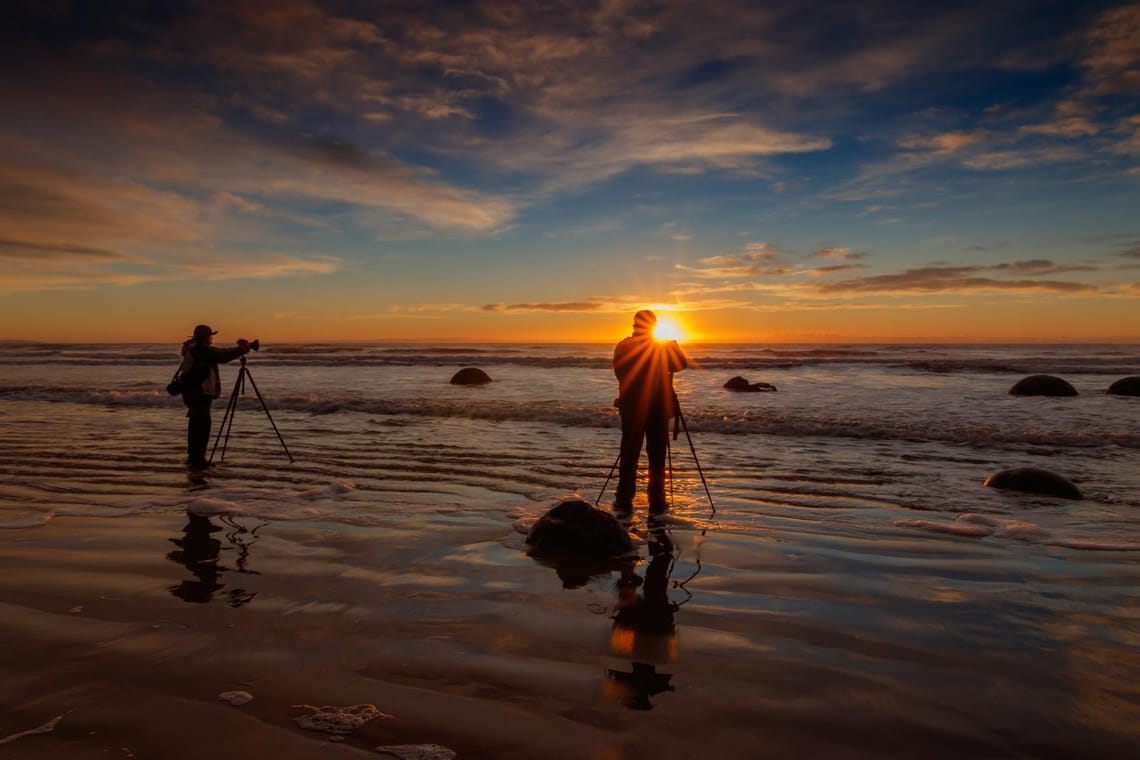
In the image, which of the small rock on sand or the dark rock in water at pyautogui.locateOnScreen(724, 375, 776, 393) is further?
the dark rock in water at pyautogui.locateOnScreen(724, 375, 776, 393)

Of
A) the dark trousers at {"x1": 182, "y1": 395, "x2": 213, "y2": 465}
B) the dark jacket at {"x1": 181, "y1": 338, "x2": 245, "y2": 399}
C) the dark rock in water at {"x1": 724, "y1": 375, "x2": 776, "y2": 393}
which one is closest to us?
the dark trousers at {"x1": 182, "y1": 395, "x2": 213, "y2": 465}

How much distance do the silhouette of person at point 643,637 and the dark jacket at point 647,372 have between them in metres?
3.31

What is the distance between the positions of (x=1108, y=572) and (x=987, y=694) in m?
3.26

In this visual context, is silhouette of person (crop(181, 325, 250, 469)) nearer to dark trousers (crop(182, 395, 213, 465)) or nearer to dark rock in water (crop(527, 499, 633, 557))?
dark trousers (crop(182, 395, 213, 465))

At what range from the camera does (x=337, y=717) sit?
3.22 m

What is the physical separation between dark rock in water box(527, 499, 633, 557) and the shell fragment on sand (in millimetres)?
2951

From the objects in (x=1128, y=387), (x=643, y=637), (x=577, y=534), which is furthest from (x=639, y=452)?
Result: (x=1128, y=387)

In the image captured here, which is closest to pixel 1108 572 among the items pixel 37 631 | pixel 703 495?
pixel 703 495

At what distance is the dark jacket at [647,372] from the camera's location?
8969 millimetres

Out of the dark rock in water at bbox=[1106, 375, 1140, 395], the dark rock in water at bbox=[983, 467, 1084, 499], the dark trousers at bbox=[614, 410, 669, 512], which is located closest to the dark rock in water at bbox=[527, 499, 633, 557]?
the dark trousers at bbox=[614, 410, 669, 512]

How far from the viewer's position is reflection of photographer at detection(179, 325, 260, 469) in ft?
36.0

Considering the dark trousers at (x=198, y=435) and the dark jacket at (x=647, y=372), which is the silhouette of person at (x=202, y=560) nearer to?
the dark trousers at (x=198, y=435)

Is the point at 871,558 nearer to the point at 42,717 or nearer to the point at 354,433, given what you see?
the point at 42,717

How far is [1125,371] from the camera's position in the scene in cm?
3825
